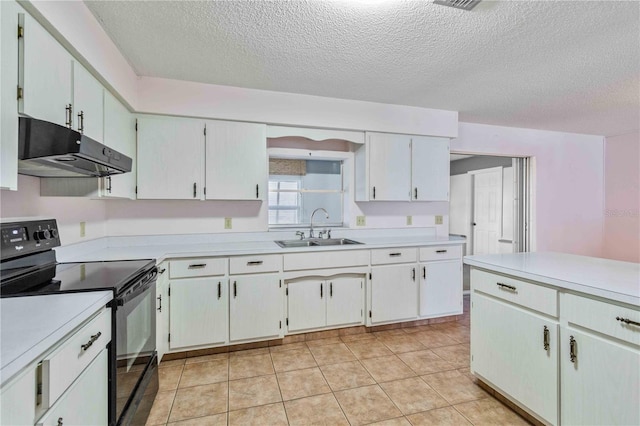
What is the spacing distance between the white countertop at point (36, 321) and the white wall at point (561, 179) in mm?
4177

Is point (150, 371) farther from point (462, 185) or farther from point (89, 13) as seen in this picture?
point (462, 185)

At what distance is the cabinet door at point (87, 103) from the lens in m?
1.66

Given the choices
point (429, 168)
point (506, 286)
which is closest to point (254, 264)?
point (506, 286)

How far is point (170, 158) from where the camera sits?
2.69 metres

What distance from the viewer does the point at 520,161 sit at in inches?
175

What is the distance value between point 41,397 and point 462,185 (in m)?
6.52

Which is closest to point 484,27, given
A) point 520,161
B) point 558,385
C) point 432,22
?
point 432,22

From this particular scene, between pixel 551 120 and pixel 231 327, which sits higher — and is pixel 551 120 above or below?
above

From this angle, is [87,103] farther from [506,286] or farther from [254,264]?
[506,286]

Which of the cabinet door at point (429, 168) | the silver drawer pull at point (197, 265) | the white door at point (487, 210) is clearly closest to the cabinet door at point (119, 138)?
the silver drawer pull at point (197, 265)

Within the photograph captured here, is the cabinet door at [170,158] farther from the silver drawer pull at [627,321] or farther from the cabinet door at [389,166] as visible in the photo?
the silver drawer pull at [627,321]

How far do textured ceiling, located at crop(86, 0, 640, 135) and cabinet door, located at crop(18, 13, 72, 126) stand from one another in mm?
455

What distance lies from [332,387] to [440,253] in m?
1.82

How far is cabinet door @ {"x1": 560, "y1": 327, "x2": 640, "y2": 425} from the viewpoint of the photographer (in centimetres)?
126
